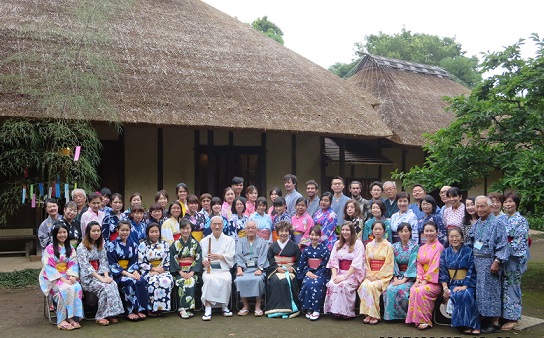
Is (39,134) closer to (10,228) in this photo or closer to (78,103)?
(78,103)

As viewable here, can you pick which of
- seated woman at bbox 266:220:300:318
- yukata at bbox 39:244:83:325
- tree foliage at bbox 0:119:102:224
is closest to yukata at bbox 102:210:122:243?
yukata at bbox 39:244:83:325

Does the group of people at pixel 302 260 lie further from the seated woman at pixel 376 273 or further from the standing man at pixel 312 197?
the standing man at pixel 312 197

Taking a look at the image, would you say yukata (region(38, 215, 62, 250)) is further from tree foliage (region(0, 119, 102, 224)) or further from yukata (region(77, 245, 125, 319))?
tree foliage (region(0, 119, 102, 224))

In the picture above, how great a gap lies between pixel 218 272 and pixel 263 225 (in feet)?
2.93

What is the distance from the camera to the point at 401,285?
5684 millimetres

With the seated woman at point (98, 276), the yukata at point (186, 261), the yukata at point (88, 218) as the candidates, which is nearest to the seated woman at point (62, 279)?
the seated woman at point (98, 276)

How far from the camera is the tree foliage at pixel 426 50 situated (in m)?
32.8

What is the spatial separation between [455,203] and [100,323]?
4.20 metres

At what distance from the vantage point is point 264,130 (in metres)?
9.86

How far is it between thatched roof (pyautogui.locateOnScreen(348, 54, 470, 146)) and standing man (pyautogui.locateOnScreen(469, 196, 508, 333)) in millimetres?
7346

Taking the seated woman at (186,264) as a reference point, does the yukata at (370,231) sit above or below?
above

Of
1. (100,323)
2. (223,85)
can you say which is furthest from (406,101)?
(100,323)

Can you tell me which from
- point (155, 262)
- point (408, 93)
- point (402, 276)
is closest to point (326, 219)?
point (402, 276)

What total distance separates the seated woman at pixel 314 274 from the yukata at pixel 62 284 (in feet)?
8.09
